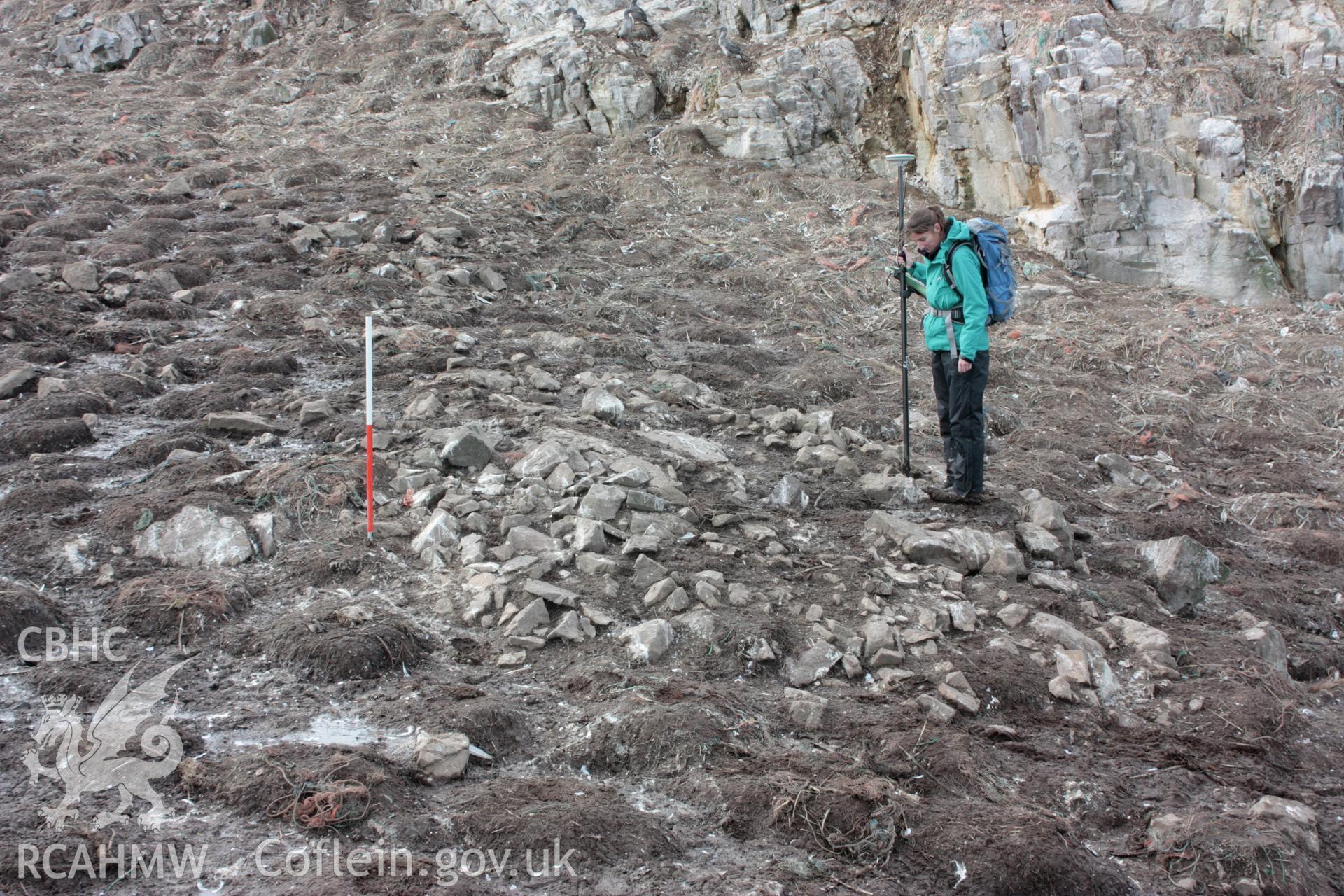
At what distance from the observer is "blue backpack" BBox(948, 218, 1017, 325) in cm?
568

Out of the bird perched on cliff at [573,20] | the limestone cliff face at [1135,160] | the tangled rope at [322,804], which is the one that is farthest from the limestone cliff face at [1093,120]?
the tangled rope at [322,804]

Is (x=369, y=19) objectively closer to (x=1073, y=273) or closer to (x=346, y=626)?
(x=1073, y=273)

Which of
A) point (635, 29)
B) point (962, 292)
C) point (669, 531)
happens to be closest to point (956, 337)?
Result: point (962, 292)

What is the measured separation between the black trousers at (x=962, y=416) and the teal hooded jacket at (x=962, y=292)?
0.38 ft

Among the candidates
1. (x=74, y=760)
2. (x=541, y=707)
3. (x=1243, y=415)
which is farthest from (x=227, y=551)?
(x=1243, y=415)

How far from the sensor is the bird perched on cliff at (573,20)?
17.5m

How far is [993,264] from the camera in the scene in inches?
225

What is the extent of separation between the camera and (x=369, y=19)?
2105 cm

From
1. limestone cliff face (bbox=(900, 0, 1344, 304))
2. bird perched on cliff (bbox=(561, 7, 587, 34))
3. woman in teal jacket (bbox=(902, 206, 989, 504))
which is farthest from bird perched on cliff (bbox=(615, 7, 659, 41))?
woman in teal jacket (bbox=(902, 206, 989, 504))

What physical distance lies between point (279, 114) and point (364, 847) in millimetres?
17461

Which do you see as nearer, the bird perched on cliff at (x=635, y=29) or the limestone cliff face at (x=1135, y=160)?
the limestone cliff face at (x=1135, y=160)

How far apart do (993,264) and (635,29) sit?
13.8m

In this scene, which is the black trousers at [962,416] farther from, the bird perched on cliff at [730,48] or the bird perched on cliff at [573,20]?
the bird perched on cliff at [573,20]

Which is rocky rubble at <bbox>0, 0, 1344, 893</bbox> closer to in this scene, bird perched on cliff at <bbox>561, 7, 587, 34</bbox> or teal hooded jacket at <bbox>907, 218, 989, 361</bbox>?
teal hooded jacket at <bbox>907, 218, 989, 361</bbox>
